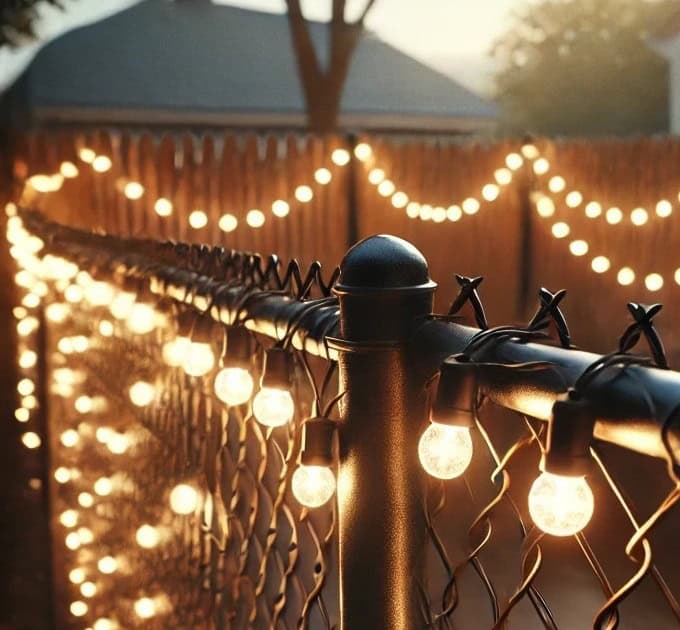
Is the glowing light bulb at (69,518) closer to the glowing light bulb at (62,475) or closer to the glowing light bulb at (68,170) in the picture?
the glowing light bulb at (62,475)

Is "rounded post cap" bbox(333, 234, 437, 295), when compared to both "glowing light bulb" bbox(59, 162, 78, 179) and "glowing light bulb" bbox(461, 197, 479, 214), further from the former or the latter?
"glowing light bulb" bbox(461, 197, 479, 214)

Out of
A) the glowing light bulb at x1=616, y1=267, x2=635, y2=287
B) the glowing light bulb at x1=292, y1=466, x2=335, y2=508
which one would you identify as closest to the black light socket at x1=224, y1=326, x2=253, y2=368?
the glowing light bulb at x1=292, y1=466, x2=335, y2=508

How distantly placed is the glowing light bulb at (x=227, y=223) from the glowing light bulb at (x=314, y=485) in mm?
7691

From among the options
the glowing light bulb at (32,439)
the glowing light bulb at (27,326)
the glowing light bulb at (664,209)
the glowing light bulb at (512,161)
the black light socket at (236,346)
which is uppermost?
the black light socket at (236,346)

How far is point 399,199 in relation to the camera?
31.3 ft

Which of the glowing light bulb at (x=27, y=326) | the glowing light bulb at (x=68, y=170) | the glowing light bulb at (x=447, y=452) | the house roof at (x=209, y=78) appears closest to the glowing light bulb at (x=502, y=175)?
the glowing light bulb at (x=68, y=170)

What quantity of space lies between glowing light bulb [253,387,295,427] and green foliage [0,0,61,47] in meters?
16.5

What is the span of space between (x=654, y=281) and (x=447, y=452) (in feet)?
31.6

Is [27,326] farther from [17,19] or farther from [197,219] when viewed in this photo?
[17,19]

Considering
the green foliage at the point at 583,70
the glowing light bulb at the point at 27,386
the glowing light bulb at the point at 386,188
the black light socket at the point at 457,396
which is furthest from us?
the green foliage at the point at 583,70

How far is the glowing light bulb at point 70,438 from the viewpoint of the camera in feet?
14.9

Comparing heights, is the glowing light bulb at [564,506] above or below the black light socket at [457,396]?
below

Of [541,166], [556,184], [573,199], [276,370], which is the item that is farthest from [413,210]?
[276,370]

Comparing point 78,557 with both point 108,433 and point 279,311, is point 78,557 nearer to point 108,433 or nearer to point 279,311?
point 108,433
